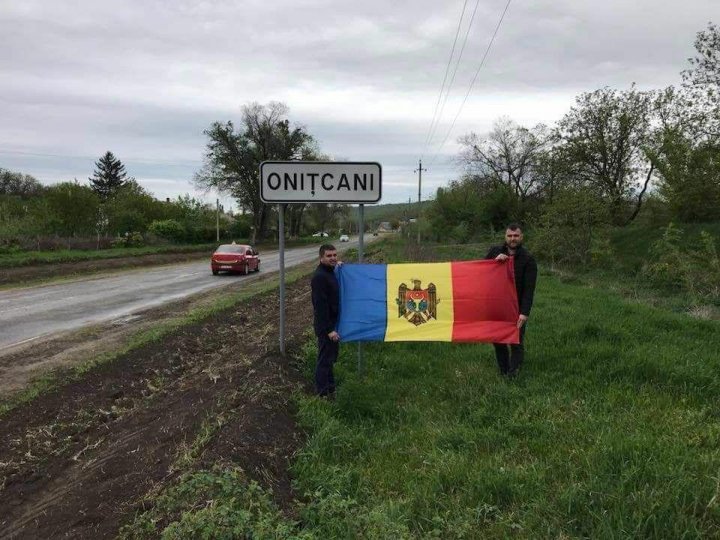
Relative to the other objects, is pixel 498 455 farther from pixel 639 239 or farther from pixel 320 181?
pixel 639 239

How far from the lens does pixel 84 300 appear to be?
605 inches

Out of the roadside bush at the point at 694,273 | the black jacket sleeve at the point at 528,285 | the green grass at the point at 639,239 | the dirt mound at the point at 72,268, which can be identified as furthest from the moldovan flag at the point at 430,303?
the dirt mound at the point at 72,268

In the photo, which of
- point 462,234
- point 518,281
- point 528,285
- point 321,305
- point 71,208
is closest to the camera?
point 321,305

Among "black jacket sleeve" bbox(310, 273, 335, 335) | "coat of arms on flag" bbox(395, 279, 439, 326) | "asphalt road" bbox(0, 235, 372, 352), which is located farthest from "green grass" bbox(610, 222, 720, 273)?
"black jacket sleeve" bbox(310, 273, 335, 335)

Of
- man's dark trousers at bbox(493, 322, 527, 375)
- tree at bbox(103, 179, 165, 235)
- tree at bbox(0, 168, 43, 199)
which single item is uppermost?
tree at bbox(0, 168, 43, 199)

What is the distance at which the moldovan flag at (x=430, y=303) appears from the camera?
6363mm

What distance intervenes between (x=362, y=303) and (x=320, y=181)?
156 cm

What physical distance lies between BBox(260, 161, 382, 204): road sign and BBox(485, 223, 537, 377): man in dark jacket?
1.67 meters

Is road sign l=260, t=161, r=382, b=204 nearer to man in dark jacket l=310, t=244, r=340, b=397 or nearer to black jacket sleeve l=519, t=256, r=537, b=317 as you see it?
man in dark jacket l=310, t=244, r=340, b=397

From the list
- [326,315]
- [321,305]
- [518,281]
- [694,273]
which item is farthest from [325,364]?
[694,273]

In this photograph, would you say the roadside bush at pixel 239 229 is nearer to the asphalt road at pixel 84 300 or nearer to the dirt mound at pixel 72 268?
the dirt mound at pixel 72 268

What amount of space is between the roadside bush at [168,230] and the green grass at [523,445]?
4415 cm

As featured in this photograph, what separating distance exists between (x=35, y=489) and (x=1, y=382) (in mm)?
3684

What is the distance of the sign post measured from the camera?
6.40 meters
